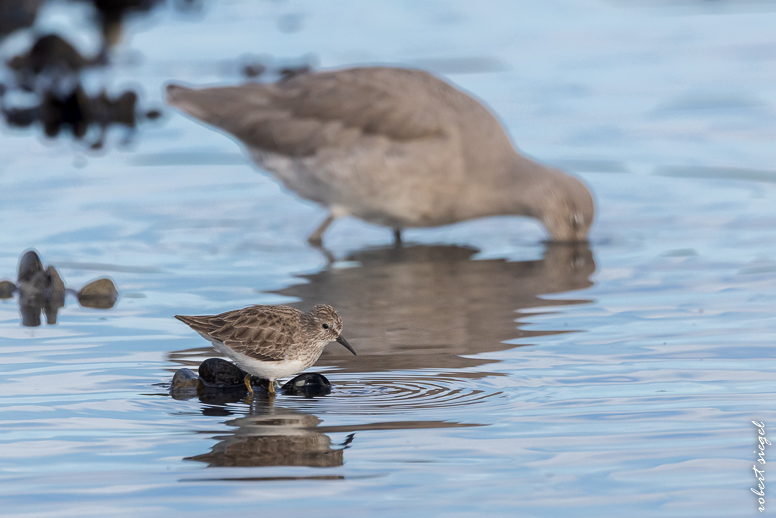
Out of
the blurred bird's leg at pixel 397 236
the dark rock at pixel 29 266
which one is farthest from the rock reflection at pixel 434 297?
the dark rock at pixel 29 266

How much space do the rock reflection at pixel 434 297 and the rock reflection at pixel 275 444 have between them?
103cm

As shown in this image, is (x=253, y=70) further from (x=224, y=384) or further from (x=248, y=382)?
(x=248, y=382)

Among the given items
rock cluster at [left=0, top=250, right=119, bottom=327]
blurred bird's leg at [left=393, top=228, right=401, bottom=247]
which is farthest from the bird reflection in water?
blurred bird's leg at [left=393, top=228, right=401, bottom=247]

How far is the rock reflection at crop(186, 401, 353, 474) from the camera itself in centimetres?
634

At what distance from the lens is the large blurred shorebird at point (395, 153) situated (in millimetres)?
11141

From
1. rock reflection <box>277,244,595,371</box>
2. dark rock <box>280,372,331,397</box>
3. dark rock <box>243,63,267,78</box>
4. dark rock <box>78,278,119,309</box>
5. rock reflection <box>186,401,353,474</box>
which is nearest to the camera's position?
rock reflection <box>186,401,353,474</box>

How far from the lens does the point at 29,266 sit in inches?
373

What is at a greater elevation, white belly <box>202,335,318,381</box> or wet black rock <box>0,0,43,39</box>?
wet black rock <box>0,0,43,39</box>

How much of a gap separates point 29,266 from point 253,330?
9.04 feet

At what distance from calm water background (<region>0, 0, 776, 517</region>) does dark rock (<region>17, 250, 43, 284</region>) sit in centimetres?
24

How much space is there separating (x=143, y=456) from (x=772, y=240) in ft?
20.4

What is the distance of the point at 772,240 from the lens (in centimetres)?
1094

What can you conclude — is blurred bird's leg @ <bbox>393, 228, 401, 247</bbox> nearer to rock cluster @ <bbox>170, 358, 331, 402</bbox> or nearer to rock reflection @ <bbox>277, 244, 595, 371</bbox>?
rock reflection @ <bbox>277, 244, 595, 371</bbox>

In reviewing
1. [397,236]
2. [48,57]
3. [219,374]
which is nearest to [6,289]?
[219,374]
